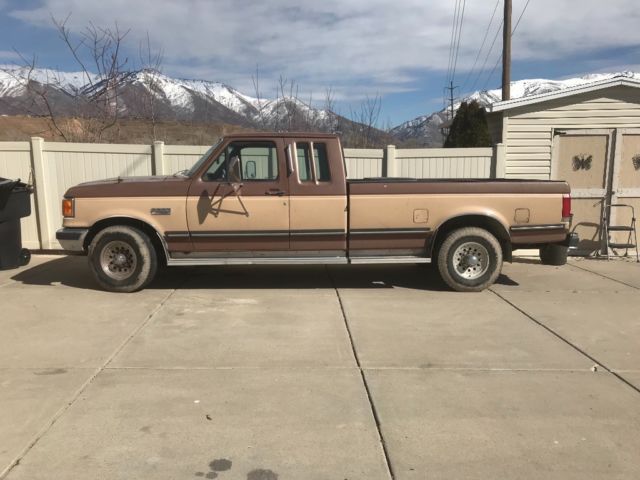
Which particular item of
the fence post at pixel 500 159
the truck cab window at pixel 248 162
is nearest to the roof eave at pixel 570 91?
the fence post at pixel 500 159

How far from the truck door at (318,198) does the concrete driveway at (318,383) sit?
26.5 inches

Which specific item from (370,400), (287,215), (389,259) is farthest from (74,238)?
(370,400)

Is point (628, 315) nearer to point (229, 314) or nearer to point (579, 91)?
point (229, 314)

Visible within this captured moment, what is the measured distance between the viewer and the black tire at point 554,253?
7234mm

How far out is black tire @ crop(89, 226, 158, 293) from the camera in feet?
A: 22.7

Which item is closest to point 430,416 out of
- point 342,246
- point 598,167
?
point 342,246

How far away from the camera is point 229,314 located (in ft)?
20.0

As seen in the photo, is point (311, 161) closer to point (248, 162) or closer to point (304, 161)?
point (304, 161)

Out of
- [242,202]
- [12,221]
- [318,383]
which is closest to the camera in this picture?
[318,383]

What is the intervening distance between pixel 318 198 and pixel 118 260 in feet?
8.82

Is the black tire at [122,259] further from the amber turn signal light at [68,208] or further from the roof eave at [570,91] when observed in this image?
the roof eave at [570,91]

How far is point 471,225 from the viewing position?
720cm

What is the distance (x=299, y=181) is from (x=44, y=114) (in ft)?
31.0

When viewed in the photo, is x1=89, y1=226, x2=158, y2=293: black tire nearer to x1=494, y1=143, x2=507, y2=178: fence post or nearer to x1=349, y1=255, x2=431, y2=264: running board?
x1=349, y1=255, x2=431, y2=264: running board
